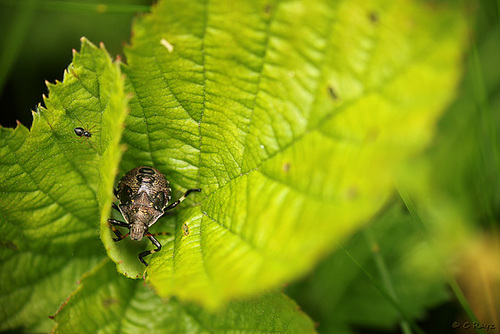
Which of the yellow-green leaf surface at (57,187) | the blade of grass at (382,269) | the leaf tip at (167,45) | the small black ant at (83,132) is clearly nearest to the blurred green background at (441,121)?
the blade of grass at (382,269)

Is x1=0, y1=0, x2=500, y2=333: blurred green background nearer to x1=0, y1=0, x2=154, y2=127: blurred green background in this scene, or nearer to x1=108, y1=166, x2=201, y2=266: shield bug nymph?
x1=0, y1=0, x2=154, y2=127: blurred green background

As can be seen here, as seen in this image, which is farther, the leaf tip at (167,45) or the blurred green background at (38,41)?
the blurred green background at (38,41)

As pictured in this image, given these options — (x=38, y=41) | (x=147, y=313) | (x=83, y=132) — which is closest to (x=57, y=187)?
(x=83, y=132)

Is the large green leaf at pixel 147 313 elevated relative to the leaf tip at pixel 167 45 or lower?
lower

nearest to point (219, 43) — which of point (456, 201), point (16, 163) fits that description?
point (16, 163)

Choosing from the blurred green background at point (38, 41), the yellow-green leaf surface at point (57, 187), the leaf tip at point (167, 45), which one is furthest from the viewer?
the blurred green background at point (38, 41)

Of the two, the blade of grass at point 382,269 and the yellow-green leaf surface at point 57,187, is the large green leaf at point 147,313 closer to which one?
the yellow-green leaf surface at point 57,187

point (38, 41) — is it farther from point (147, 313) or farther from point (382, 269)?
point (382, 269)
